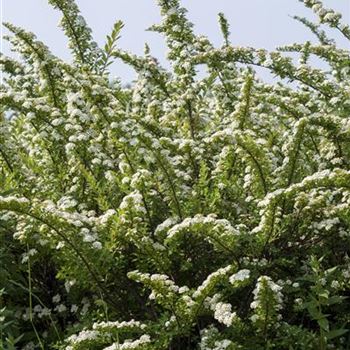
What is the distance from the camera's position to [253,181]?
3.78m

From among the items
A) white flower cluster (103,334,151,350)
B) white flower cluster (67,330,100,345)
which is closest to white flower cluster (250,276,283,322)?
white flower cluster (103,334,151,350)

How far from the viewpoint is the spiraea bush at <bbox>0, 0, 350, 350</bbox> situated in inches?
123

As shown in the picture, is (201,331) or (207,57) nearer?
(201,331)

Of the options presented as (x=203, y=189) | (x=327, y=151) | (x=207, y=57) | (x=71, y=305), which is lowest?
(x=71, y=305)

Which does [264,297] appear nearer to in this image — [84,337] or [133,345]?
[133,345]

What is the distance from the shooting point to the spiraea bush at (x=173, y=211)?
311 cm

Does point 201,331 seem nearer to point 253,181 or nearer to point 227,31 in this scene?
point 253,181

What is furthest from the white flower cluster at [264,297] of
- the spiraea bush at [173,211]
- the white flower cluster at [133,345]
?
the white flower cluster at [133,345]

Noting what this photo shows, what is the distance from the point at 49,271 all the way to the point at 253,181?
4.39ft

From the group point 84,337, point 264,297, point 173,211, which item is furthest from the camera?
point 173,211

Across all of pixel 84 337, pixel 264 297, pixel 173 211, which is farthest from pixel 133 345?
pixel 173 211

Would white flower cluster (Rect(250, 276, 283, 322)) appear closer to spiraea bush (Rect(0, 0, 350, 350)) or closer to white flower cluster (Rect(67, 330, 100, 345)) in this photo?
spiraea bush (Rect(0, 0, 350, 350))

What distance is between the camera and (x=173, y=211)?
370cm

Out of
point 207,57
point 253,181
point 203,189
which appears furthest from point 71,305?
point 207,57
